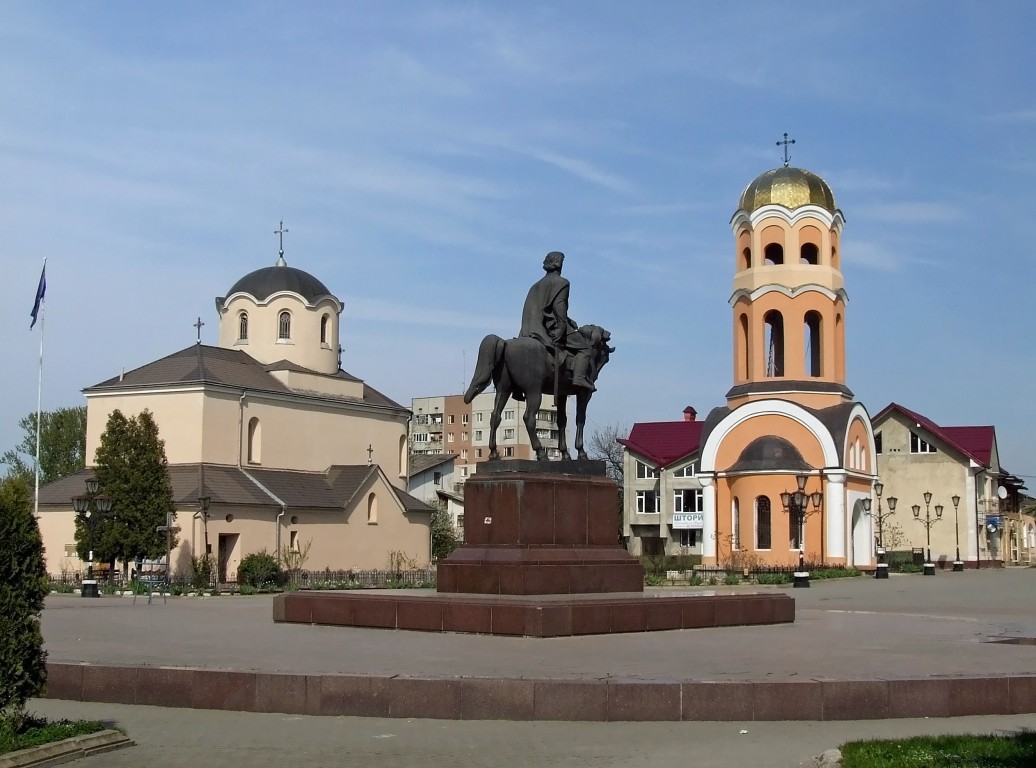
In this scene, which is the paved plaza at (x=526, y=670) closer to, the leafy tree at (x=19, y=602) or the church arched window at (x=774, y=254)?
the leafy tree at (x=19, y=602)

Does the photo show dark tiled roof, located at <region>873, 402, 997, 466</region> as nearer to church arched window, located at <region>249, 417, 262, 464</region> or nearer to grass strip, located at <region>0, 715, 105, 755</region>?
church arched window, located at <region>249, 417, 262, 464</region>

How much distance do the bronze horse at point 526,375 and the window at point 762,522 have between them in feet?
107

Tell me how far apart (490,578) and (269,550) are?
114ft

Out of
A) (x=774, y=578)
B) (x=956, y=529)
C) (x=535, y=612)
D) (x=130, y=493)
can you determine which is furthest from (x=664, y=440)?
(x=535, y=612)

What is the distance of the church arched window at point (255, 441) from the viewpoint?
173 feet

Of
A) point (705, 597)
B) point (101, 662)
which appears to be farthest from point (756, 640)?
point (101, 662)

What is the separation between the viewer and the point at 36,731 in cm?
847

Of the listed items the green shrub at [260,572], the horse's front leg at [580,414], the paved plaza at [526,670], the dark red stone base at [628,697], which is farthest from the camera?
the green shrub at [260,572]

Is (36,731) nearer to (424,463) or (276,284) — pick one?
(276,284)

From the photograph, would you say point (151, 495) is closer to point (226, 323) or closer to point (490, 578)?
point (226, 323)

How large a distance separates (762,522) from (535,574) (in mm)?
35035

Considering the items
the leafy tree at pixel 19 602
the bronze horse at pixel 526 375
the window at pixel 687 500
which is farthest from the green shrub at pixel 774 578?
the leafy tree at pixel 19 602

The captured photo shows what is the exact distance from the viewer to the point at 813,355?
52.8 m

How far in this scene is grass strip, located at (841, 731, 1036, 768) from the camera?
7562 mm
